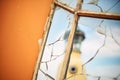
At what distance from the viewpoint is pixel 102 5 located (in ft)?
5.76

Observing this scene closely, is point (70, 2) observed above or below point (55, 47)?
above

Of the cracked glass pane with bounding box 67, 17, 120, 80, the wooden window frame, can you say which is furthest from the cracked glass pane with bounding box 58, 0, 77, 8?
the cracked glass pane with bounding box 67, 17, 120, 80

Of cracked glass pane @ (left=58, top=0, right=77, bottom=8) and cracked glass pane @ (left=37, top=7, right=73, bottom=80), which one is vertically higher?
cracked glass pane @ (left=58, top=0, right=77, bottom=8)

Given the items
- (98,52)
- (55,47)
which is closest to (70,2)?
(55,47)

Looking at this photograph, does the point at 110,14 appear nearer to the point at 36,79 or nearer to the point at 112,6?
the point at 112,6

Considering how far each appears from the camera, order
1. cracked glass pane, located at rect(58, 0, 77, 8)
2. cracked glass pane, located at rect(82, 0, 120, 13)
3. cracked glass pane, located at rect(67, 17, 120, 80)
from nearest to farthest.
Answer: cracked glass pane, located at rect(67, 17, 120, 80), cracked glass pane, located at rect(82, 0, 120, 13), cracked glass pane, located at rect(58, 0, 77, 8)

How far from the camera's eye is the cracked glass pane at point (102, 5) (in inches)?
66.7

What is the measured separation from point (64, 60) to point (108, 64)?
1.08 feet

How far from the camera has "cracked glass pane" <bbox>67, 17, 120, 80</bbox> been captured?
1.53 m

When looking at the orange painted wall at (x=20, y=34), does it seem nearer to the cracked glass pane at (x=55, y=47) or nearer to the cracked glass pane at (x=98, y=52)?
the cracked glass pane at (x=55, y=47)

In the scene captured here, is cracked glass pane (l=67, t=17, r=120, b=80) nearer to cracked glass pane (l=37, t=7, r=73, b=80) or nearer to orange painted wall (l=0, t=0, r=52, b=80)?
cracked glass pane (l=37, t=7, r=73, b=80)

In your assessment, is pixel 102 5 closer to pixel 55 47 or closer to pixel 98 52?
pixel 98 52

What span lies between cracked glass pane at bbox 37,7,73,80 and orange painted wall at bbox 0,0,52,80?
15 centimetres

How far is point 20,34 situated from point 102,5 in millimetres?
795
